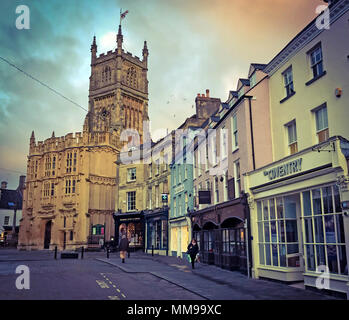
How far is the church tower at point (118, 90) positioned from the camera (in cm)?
7531

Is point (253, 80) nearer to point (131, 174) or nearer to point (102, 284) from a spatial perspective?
point (102, 284)

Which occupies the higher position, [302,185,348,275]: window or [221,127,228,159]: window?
[221,127,228,159]: window

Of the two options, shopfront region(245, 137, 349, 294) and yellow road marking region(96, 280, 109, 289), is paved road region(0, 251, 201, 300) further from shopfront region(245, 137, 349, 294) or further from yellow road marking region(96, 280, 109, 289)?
shopfront region(245, 137, 349, 294)

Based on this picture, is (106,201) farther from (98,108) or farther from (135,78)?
(135,78)

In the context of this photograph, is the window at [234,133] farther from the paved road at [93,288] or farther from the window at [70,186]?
the window at [70,186]

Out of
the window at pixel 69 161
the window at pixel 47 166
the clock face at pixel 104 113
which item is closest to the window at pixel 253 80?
the window at pixel 69 161

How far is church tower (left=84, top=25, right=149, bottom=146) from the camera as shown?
7531 centimetres

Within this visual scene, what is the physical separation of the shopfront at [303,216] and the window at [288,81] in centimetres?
378

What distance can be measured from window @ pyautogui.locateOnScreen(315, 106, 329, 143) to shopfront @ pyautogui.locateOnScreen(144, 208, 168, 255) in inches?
857

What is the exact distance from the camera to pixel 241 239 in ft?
58.3

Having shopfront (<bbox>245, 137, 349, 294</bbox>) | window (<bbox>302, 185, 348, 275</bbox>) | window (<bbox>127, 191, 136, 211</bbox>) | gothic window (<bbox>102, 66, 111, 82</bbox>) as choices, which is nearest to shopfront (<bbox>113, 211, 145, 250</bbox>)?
window (<bbox>127, 191, 136, 211</bbox>)

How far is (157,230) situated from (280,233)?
76.2 feet

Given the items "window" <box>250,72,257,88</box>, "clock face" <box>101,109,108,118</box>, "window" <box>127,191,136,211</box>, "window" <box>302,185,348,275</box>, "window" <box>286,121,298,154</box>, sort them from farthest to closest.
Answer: "clock face" <box>101,109,108,118</box> < "window" <box>127,191,136,211</box> < "window" <box>250,72,257,88</box> < "window" <box>286,121,298,154</box> < "window" <box>302,185,348,275</box>

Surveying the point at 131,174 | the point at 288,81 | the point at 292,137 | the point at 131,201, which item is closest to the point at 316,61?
the point at 288,81
